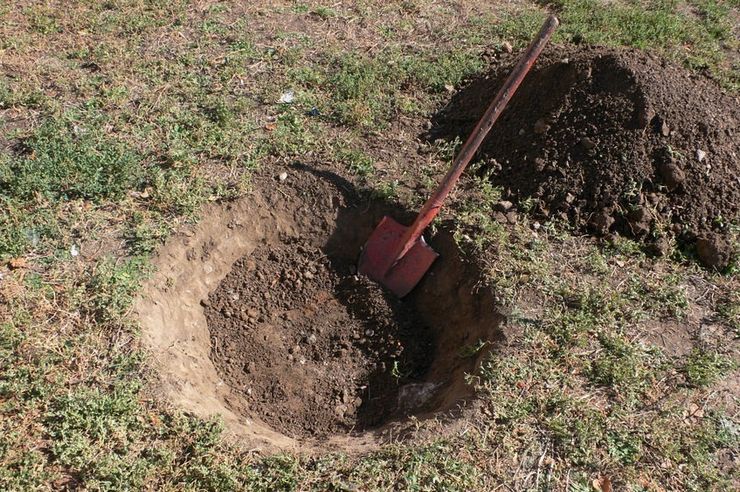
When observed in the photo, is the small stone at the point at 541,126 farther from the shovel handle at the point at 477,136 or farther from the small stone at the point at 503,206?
the shovel handle at the point at 477,136

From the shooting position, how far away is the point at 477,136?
359 centimetres

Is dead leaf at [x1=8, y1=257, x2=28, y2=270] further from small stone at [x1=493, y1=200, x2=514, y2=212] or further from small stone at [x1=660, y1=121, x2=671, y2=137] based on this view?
small stone at [x1=660, y1=121, x2=671, y2=137]

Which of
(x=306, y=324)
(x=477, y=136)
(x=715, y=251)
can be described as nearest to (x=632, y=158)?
(x=715, y=251)

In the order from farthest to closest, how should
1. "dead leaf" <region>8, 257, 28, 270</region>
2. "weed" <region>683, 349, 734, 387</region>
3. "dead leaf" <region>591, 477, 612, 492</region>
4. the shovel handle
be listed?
"dead leaf" <region>8, 257, 28, 270</region> → "weed" <region>683, 349, 734, 387</region> → the shovel handle → "dead leaf" <region>591, 477, 612, 492</region>

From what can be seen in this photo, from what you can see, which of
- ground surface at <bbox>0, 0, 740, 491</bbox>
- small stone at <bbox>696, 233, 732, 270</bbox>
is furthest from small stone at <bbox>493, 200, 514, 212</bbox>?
small stone at <bbox>696, 233, 732, 270</bbox>

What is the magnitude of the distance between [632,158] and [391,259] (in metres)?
1.73

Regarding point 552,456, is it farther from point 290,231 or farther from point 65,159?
point 65,159

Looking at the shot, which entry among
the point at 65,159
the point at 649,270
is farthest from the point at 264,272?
the point at 649,270

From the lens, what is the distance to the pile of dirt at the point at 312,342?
363 cm

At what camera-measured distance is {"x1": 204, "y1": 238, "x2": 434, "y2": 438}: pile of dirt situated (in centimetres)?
363

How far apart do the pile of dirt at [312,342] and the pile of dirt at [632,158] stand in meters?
1.24

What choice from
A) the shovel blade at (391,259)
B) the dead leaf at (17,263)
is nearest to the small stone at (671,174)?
the shovel blade at (391,259)

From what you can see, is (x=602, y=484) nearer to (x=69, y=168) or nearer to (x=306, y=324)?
(x=306, y=324)

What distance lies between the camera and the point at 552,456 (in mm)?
3045
